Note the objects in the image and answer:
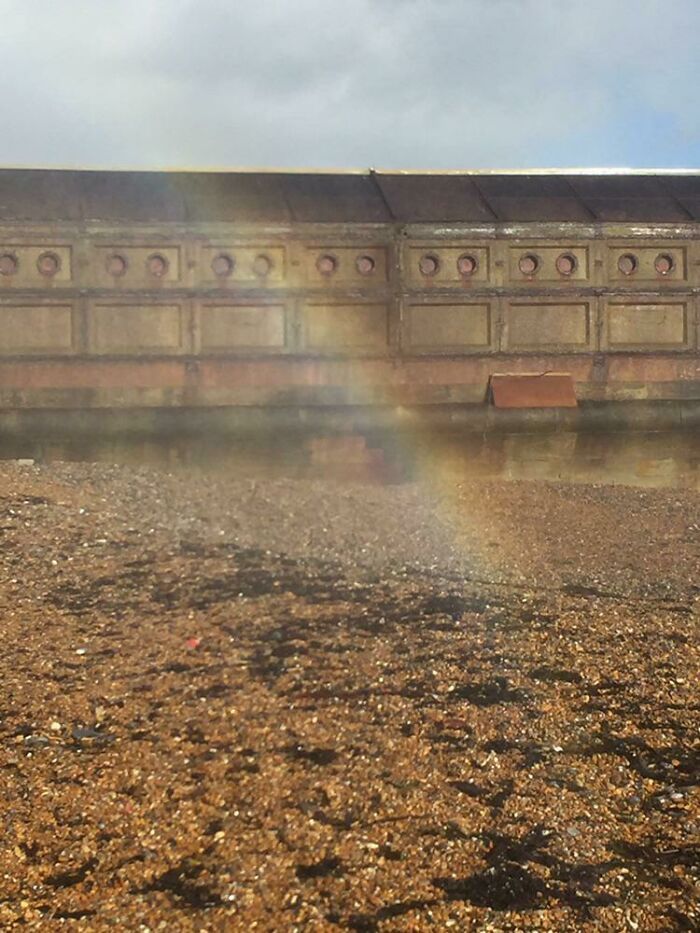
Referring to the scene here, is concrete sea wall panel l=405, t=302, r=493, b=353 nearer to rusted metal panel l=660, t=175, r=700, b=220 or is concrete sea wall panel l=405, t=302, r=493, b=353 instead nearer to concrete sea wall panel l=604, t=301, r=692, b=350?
concrete sea wall panel l=604, t=301, r=692, b=350

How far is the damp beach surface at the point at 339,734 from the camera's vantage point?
2680mm

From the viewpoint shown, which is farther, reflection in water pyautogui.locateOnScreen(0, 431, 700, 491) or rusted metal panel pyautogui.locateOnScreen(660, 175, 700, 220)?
rusted metal panel pyautogui.locateOnScreen(660, 175, 700, 220)

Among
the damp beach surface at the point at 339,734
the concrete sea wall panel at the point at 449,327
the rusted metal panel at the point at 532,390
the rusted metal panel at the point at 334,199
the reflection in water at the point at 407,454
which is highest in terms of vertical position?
the rusted metal panel at the point at 334,199

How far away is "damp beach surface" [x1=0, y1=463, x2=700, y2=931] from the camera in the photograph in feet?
8.79

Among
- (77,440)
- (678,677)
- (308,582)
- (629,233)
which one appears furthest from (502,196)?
(678,677)

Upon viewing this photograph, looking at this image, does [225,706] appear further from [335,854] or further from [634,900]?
[634,900]

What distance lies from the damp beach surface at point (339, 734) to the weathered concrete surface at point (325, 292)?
13.6ft

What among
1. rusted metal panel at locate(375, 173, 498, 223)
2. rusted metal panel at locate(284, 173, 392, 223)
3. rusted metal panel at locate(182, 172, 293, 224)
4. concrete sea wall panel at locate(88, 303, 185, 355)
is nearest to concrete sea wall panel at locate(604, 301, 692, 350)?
rusted metal panel at locate(375, 173, 498, 223)

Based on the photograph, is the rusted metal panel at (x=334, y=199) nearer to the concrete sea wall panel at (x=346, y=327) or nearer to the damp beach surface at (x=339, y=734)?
the concrete sea wall panel at (x=346, y=327)

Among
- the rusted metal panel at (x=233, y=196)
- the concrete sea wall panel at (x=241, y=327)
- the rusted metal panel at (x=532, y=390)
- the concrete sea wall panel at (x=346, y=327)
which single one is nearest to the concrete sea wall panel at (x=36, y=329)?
the concrete sea wall panel at (x=241, y=327)

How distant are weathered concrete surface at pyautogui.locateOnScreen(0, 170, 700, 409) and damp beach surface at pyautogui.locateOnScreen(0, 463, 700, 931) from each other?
13.6 ft

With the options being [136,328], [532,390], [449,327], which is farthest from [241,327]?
[532,390]

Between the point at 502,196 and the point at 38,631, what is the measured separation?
936 centimetres

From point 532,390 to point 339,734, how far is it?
26.6 feet
